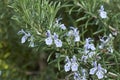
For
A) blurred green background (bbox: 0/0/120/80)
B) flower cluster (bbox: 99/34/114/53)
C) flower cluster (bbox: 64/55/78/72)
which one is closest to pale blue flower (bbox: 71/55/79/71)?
flower cluster (bbox: 64/55/78/72)

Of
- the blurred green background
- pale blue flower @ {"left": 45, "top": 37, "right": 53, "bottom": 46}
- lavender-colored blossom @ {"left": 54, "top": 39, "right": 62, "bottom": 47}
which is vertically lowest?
the blurred green background

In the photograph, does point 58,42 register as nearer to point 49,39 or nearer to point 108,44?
point 49,39

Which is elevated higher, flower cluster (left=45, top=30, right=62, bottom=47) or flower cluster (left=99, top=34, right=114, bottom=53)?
flower cluster (left=45, top=30, right=62, bottom=47)

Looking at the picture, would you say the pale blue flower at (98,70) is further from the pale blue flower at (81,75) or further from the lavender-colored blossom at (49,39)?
the lavender-colored blossom at (49,39)

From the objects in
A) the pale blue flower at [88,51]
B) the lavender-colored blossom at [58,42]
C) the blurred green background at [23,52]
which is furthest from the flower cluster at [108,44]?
the blurred green background at [23,52]

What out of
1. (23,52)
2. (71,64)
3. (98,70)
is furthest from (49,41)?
(23,52)

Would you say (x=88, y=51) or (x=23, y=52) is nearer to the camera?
(x=88, y=51)

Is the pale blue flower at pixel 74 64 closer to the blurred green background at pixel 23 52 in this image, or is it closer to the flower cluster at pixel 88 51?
the flower cluster at pixel 88 51

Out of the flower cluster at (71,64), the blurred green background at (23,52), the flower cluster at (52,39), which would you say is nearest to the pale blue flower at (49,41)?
the flower cluster at (52,39)

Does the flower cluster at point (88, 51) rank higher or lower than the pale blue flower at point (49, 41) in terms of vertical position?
lower

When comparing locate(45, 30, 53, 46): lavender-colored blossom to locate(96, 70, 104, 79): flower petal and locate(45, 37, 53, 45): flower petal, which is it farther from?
locate(96, 70, 104, 79): flower petal

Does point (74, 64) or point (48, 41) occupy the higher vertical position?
point (48, 41)

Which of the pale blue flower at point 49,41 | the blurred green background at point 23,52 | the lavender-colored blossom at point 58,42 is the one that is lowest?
the blurred green background at point 23,52

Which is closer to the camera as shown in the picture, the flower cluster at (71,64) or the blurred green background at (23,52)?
the flower cluster at (71,64)
